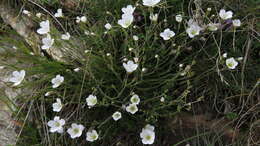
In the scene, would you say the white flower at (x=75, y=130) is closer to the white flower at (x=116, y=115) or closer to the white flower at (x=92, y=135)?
the white flower at (x=92, y=135)

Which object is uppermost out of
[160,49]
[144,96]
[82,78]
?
[160,49]

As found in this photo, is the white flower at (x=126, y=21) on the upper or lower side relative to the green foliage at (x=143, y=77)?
upper

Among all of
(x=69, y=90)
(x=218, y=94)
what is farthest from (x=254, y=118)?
(x=69, y=90)

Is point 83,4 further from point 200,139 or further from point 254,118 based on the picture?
point 254,118

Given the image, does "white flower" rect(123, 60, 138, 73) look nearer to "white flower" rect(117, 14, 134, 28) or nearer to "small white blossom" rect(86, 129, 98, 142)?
"white flower" rect(117, 14, 134, 28)

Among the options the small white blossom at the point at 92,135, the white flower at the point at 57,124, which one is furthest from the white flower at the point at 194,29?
the white flower at the point at 57,124

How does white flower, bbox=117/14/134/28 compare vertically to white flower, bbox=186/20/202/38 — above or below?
above

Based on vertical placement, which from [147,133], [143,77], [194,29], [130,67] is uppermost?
[194,29]

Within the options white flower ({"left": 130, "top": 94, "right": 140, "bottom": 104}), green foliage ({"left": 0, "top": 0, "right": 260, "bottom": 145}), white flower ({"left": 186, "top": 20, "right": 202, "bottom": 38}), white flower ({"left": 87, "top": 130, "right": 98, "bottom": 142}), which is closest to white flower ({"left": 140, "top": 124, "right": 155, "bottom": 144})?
green foliage ({"left": 0, "top": 0, "right": 260, "bottom": 145})

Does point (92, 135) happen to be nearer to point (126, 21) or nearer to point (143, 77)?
point (143, 77)

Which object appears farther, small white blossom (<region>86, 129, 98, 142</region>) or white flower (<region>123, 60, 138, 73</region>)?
small white blossom (<region>86, 129, 98, 142</region>)

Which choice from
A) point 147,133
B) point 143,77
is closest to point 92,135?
point 147,133
